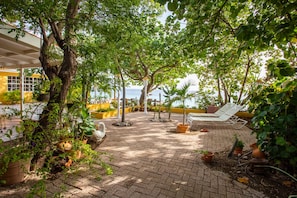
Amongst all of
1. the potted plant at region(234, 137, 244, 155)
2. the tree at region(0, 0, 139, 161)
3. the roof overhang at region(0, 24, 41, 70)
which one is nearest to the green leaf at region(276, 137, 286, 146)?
the potted plant at region(234, 137, 244, 155)

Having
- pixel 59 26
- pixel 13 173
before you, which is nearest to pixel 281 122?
pixel 13 173

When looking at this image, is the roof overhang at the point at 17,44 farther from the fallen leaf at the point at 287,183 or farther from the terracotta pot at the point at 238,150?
the fallen leaf at the point at 287,183

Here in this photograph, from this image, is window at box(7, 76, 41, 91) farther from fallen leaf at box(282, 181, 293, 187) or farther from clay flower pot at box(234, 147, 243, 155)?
fallen leaf at box(282, 181, 293, 187)

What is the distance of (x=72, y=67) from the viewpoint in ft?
9.87

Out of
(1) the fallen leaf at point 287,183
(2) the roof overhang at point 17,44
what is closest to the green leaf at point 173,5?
(1) the fallen leaf at point 287,183

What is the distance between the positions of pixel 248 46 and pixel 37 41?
5.56 meters

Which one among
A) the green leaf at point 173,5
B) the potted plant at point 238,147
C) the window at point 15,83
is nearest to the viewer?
the green leaf at point 173,5

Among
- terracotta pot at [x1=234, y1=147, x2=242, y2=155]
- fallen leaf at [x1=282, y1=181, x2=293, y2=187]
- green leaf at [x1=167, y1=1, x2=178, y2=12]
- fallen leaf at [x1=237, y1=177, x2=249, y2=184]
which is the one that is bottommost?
fallen leaf at [x1=237, y1=177, x2=249, y2=184]

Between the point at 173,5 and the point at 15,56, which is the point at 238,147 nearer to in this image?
the point at 173,5

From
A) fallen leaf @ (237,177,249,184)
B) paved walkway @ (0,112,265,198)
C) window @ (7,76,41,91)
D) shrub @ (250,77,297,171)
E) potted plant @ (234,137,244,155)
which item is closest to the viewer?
paved walkway @ (0,112,265,198)

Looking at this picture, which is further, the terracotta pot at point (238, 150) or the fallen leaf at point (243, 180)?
the terracotta pot at point (238, 150)

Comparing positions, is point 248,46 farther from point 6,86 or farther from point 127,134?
point 6,86

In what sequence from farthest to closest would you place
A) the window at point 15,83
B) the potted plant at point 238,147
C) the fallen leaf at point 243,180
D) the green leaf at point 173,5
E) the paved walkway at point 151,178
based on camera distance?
the window at point 15,83, the potted plant at point 238,147, the fallen leaf at point 243,180, the paved walkway at point 151,178, the green leaf at point 173,5

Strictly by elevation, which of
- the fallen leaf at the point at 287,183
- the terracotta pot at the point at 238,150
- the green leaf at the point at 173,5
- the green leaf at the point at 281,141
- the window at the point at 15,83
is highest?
the window at the point at 15,83
